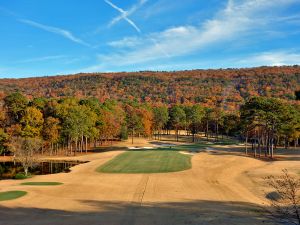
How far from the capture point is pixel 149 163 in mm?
55375

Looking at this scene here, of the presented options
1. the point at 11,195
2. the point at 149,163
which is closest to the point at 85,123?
the point at 149,163

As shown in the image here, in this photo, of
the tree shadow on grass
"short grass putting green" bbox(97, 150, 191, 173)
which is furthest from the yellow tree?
the tree shadow on grass

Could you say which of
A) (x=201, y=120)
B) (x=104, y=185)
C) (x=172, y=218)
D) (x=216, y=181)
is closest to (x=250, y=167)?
(x=216, y=181)

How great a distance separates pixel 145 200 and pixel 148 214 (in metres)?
5.31

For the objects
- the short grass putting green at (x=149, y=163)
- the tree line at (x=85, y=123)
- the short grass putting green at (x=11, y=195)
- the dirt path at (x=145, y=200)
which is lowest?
the dirt path at (x=145, y=200)

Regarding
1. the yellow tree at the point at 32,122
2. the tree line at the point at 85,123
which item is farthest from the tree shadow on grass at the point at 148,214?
the yellow tree at the point at 32,122

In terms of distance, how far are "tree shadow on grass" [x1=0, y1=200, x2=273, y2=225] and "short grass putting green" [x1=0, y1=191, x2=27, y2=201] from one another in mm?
3136

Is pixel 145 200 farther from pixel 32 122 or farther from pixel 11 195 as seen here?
pixel 32 122

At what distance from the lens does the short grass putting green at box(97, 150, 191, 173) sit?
166 feet

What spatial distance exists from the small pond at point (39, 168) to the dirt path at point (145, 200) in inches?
312

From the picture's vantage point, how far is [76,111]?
80.2 metres

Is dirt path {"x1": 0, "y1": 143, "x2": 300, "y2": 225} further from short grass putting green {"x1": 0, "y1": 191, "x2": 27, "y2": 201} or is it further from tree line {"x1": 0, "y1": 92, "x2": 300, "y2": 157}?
tree line {"x1": 0, "y1": 92, "x2": 300, "y2": 157}

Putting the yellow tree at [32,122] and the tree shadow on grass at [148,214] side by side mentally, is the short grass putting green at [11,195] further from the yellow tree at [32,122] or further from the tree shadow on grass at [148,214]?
the yellow tree at [32,122]

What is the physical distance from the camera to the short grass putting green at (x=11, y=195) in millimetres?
31219
